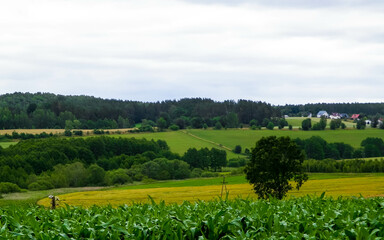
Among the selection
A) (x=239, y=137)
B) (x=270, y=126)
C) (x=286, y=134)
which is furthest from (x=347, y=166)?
(x=270, y=126)

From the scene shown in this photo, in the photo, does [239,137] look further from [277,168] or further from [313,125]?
[277,168]

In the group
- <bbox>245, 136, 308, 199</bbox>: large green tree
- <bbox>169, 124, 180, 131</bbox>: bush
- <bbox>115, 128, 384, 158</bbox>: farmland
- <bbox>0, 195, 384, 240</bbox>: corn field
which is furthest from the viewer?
<bbox>169, 124, 180, 131</bbox>: bush

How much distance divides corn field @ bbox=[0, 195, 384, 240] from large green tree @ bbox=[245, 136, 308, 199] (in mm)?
47267

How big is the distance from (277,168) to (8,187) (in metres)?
58.0

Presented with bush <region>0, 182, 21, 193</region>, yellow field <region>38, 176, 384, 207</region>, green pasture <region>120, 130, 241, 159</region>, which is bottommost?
→ bush <region>0, 182, 21, 193</region>

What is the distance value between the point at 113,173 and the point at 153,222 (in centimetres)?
9756

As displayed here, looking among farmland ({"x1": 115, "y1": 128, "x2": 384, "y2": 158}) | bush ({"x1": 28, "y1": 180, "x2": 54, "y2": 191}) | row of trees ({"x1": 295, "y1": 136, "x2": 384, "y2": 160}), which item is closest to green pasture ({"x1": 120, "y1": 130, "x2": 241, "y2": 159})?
farmland ({"x1": 115, "y1": 128, "x2": 384, "y2": 158})

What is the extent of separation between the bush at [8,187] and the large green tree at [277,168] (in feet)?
178

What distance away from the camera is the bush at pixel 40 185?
308ft

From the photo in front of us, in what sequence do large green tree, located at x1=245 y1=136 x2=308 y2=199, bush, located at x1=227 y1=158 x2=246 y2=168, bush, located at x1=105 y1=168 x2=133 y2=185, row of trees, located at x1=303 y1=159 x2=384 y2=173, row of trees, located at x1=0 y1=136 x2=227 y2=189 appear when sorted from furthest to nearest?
bush, located at x1=227 y1=158 x2=246 y2=168 < row of trees, located at x1=0 y1=136 x2=227 y2=189 < bush, located at x1=105 y1=168 x2=133 y2=185 < row of trees, located at x1=303 y1=159 x2=384 y2=173 < large green tree, located at x1=245 y1=136 x2=308 y2=199

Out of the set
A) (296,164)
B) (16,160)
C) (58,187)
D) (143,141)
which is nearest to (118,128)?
(143,141)

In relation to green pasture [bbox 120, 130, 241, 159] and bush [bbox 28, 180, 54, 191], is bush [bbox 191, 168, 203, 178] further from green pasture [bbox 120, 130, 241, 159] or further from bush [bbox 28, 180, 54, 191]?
bush [bbox 28, 180, 54, 191]

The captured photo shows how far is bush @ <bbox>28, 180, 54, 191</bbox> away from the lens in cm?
9381

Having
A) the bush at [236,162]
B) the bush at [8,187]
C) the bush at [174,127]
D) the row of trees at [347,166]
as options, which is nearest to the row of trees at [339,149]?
the bush at [236,162]
